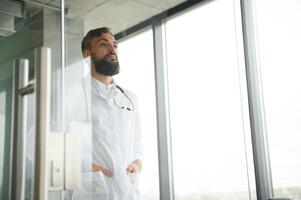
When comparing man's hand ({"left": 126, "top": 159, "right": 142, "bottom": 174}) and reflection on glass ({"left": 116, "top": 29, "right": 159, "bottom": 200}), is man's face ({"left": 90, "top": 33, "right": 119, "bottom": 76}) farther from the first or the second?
man's hand ({"left": 126, "top": 159, "right": 142, "bottom": 174})

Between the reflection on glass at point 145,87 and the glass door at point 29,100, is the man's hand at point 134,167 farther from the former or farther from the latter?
the glass door at point 29,100

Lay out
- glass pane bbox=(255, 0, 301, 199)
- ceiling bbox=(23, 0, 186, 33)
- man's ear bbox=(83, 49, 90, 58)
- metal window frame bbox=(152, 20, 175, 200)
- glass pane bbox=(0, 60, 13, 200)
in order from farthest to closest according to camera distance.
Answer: glass pane bbox=(255, 0, 301, 199)
metal window frame bbox=(152, 20, 175, 200)
man's ear bbox=(83, 49, 90, 58)
ceiling bbox=(23, 0, 186, 33)
glass pane bbox=(0, 60, 13, 200)

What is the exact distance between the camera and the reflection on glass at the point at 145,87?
166 cm

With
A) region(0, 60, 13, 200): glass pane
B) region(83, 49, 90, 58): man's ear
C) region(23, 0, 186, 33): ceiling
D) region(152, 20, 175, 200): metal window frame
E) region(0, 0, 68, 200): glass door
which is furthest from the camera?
region(152, 20, 175, 200): metal window frame

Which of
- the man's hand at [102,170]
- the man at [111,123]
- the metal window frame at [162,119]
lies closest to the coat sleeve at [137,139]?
the man at [111,123]

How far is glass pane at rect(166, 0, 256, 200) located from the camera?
1.83m

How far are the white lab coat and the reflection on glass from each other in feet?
0.14

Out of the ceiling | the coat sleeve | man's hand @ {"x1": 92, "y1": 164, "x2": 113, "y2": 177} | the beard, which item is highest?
the ceiling

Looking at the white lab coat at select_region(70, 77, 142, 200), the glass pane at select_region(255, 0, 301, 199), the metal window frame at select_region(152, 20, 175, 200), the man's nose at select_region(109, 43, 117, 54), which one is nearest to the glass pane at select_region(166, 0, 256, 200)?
the metal window frame at select_region(152, 20, 175, 200)

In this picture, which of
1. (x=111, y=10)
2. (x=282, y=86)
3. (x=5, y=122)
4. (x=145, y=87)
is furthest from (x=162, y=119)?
(x=5, y=122)

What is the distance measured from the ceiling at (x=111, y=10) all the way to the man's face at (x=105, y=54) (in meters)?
0.05

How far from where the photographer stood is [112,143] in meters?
1.50

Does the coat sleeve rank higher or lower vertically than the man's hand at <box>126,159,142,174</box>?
higher

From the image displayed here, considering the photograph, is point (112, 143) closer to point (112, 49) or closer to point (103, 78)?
point (103, 78)
